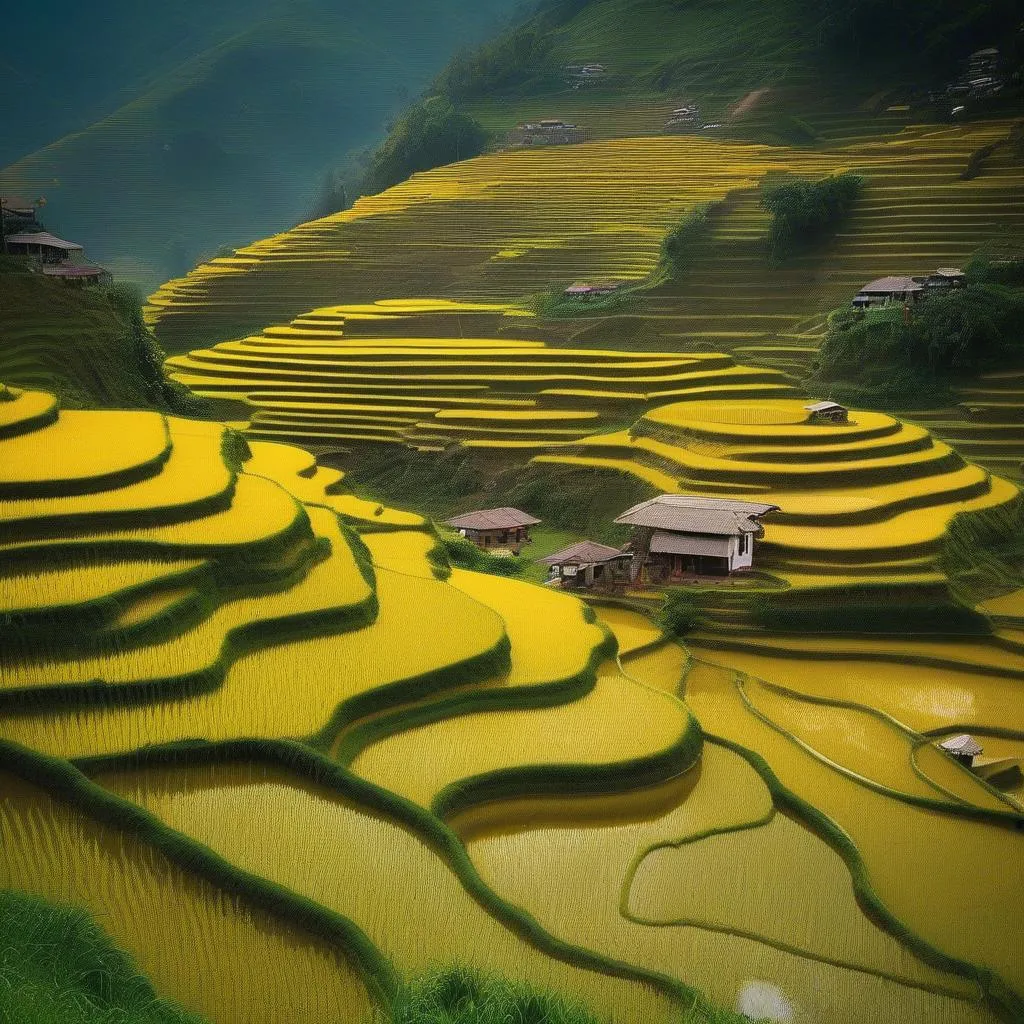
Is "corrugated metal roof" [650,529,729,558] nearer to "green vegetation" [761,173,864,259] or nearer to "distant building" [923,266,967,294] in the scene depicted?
"distant building" [923,266,967,294]

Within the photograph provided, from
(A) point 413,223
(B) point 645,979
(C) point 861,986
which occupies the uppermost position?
(B) point 645,979

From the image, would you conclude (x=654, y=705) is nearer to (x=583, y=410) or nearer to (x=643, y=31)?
(x=583, y=410)

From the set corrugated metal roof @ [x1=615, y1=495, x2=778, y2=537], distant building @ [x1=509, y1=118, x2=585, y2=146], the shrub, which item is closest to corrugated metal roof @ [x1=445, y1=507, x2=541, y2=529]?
corrugated metal roof @ [x1=615, y1=495, x2=778, y2=537]

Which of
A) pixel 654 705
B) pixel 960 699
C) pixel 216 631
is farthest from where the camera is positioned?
pixel 960 699

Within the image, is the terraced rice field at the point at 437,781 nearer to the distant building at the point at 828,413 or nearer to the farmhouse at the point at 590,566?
the farmhouse at the point at 590,566

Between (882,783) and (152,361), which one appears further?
(152,361)

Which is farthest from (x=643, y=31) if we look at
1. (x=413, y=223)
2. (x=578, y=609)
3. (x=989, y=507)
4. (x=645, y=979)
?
(x=645, y=979)

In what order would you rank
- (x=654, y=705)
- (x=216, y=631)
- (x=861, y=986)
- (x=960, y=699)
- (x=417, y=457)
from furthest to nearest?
(x=417, y=457) < (x=960, y=699) < (x=654, y=705) < (x=216, y=631) < (x=861, y=986)
